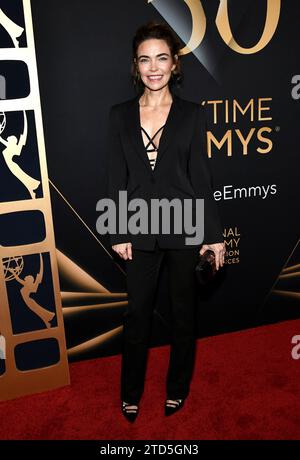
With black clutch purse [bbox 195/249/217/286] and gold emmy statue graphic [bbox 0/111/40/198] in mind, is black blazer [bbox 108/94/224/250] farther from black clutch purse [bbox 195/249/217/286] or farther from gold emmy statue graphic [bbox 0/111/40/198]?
gold emmy statue graphic [bbox 0/111/40/198]

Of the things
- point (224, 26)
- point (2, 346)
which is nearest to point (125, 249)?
point (2, 346)

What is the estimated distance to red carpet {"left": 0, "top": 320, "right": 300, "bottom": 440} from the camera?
2.00m

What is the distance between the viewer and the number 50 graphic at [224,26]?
88.4 inches

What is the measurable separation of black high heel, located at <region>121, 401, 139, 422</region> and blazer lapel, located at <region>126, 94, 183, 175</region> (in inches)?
44.3

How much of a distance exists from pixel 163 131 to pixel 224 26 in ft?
2.97

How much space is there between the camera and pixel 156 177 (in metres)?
1.83

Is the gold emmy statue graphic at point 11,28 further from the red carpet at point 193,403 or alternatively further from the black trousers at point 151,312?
the red carpet at point 193,403

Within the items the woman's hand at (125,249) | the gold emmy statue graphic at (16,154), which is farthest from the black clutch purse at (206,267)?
the gold emmy statue graphic at (16,154)

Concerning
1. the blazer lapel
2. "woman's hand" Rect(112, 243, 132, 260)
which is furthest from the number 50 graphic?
"woman's hand" Rect(112, 243, 132, 260)

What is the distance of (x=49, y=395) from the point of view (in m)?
2.31

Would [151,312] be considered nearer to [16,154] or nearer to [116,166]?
[116,166]
